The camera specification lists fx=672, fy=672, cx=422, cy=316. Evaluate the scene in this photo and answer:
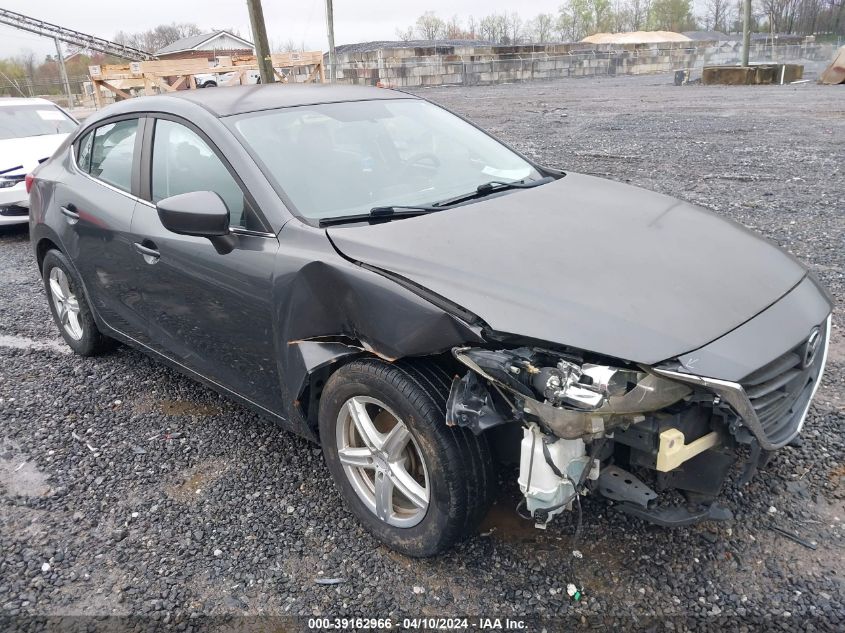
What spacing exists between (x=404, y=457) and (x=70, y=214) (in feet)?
8.88

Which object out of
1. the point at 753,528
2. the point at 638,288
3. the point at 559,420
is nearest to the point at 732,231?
the point at 638,288

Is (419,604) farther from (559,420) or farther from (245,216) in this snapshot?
(245,216)

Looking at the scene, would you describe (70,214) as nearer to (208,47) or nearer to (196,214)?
(196,214)

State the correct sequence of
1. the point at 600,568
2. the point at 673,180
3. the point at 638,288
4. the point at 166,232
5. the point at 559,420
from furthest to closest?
the point at 673,180
the point at 166,232
the point at 600,568
the point at 638,288
the point at 559,420

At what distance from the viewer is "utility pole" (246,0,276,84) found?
532 inches

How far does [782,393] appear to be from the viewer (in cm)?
223

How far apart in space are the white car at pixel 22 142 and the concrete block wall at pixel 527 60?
867 inches

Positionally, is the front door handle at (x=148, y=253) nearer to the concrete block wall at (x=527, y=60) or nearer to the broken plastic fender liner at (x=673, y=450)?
the broken plastic fender liner at (x=673, y=450)

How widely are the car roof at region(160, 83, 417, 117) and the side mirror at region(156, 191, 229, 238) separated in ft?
2.13

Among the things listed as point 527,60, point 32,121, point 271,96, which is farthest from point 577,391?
point 527,60

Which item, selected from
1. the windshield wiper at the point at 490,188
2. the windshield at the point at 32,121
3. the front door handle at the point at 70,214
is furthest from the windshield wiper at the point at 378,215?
the windshield at the point at 32,121

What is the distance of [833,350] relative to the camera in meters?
4.02

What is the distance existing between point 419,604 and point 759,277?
5.69 ft

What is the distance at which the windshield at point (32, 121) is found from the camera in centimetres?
914
